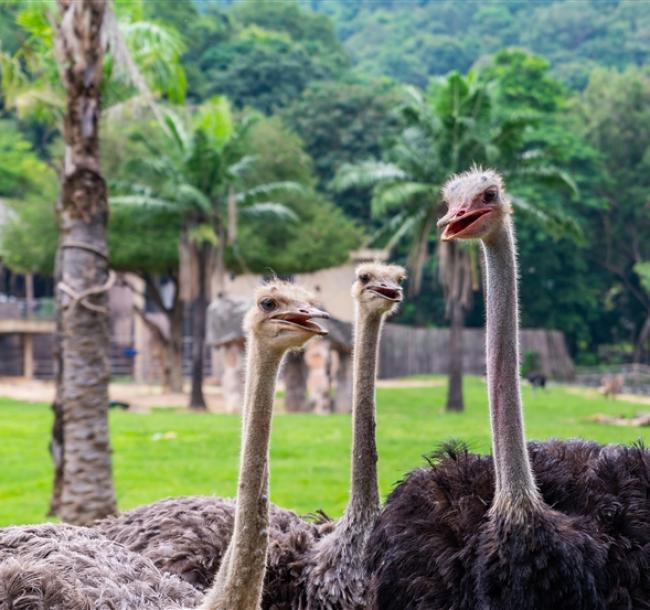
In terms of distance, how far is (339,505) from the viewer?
30.1 ft

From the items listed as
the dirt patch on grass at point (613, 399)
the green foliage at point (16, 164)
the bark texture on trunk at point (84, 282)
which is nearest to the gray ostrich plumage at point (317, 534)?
the bark texture on trunk at point (84, 282)

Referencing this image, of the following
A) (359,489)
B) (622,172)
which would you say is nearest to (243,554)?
(359,489)

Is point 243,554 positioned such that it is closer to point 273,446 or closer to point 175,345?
point 273,446

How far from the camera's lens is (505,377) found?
324 centimetres

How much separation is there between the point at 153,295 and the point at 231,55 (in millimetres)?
20601

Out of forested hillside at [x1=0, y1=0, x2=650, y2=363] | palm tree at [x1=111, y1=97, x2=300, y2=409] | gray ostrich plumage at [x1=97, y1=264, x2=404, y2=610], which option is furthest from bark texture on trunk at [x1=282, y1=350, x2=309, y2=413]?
gray ostrich plumage at [x1=97, y1=264, x2=404, y2=610]

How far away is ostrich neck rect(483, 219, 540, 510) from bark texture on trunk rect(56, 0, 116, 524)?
199 inches

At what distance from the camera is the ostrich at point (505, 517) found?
120 inches

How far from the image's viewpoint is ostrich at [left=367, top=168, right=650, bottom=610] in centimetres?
305

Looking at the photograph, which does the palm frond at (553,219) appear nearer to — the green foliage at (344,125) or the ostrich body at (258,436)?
the green foliage at (344,125)

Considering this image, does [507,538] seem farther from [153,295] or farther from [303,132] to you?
[303,132]

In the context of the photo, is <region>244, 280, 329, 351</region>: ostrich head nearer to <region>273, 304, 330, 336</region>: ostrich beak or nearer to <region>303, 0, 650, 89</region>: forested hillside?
<region>273, 304, 330, 336</region>: ostrich beak

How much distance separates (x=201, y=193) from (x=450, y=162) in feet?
16.9

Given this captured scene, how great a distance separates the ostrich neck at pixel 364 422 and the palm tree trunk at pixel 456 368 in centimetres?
1835
